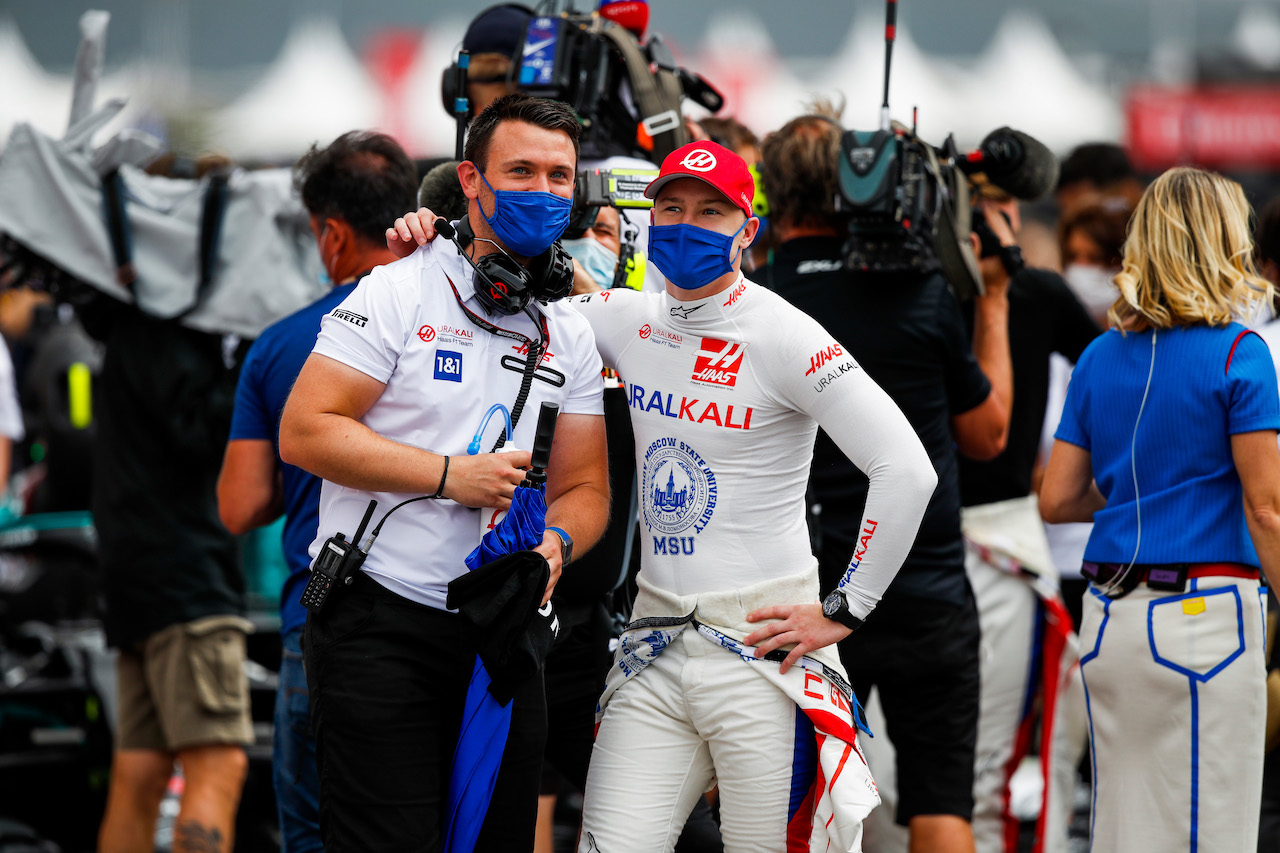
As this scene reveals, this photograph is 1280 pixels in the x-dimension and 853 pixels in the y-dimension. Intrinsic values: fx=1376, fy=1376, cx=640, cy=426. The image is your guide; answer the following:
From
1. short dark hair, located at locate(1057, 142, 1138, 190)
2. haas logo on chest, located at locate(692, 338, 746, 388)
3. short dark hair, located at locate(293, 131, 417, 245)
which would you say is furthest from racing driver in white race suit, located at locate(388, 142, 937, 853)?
short dark hair, located at locate(1057, 142, 1138, 190)

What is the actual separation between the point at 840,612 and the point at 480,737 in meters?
Result: 0.85

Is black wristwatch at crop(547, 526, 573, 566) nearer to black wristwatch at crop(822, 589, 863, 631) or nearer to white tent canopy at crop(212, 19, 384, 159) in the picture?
black wristwatch at crop(822, 589, 863, 631)

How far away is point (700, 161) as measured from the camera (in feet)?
10.3

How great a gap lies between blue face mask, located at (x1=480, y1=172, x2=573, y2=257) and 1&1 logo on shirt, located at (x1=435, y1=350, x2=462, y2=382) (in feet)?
0.99

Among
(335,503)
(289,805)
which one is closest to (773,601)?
(335,503)

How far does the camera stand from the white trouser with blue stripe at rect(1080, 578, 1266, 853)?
11.6 ft

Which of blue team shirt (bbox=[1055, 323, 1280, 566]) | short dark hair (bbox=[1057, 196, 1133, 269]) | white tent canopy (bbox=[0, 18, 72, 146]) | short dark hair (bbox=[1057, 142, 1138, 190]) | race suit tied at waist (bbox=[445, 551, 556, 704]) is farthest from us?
white tent canopy (bbox=[0, 18, 72, 146])

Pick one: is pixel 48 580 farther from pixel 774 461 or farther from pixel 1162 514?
pixel 1162 514

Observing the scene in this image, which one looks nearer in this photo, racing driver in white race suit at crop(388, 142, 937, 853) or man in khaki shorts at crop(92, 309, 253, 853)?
racing driver in white race suit at crop(388, 142, 937, 853)

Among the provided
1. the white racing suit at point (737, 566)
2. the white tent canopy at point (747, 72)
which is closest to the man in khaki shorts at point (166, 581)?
the white racing suit at point (737, 566)

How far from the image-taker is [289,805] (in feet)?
12.4

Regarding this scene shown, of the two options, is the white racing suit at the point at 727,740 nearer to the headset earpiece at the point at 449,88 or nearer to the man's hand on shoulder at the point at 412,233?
the man's hand on shoulder at the point at 412,233

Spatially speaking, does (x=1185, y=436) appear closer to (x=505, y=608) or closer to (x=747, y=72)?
(x=505, y=608)

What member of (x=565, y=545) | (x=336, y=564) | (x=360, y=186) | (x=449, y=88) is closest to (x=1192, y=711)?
(x=565, y=545)
